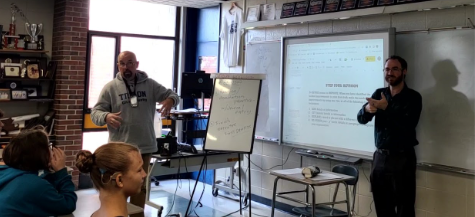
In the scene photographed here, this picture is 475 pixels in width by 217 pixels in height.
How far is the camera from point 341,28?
13.5 ft

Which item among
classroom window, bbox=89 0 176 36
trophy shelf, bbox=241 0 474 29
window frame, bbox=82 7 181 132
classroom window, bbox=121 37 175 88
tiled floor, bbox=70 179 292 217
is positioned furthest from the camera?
classroom window, bbox=121 37 175 88

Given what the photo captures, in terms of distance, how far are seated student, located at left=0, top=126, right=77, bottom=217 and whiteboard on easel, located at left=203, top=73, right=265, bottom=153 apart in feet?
6.82

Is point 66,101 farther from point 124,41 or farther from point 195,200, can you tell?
point 195,200

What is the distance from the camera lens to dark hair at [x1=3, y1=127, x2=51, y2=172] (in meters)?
1.92

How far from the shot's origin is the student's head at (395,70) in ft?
10.6

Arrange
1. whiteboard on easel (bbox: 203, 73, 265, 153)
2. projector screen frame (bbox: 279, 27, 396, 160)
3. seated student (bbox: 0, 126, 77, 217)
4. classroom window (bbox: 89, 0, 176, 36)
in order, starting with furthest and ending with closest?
1. classroom window (bbox: 89, 0, 176, 36)
2. whiteboard on easel (bbox: 203, 73, 265, 153)
3. projector screen frame (bbox: 279, 27, 396, 160)
4. seated student (bbox: 0, 126, 77, 217)

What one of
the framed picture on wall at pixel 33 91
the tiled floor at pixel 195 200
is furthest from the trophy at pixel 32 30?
the tiled floor at pixel 195 200

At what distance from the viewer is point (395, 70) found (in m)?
3.25

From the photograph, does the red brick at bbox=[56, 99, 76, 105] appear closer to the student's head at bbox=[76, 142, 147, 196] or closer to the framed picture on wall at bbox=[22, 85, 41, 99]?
the framed picture on wall at bbox=[22, 85, 41, 99]

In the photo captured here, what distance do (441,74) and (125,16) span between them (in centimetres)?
418

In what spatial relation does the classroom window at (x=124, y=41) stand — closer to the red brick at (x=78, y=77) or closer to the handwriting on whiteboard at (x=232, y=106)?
the red brick at (x=78, y=77)

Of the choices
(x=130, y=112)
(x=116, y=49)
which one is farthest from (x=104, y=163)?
(x=116, y=49)

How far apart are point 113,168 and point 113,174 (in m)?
0.02

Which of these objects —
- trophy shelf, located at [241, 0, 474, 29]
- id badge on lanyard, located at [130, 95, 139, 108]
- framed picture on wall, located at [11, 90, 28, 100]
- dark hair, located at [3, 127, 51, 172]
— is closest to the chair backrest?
trophy shelf, located at [241, 0, 474, 29]
